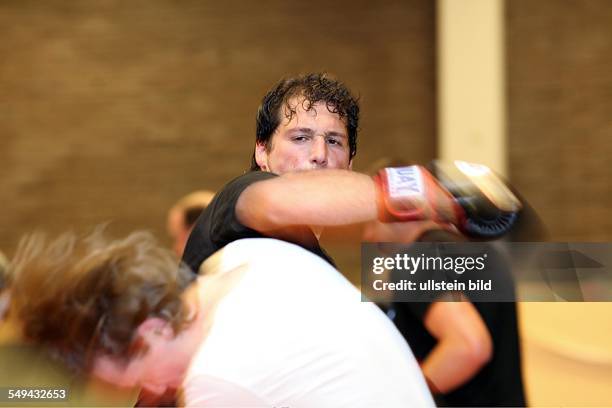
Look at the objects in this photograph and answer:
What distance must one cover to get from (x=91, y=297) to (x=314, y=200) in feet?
1.12

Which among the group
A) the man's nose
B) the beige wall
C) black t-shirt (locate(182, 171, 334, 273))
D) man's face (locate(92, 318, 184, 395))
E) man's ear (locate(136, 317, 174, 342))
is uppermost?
the beige wall

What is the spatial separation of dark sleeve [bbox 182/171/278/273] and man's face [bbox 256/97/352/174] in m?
0.21

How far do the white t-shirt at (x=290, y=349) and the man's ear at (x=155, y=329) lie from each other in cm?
7

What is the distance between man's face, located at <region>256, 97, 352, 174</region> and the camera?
150 cm

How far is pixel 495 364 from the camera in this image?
1860mm

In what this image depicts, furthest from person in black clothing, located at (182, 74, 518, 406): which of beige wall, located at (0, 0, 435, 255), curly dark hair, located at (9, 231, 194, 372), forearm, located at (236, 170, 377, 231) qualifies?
beige wall, located at (0, 0, 435, 255)

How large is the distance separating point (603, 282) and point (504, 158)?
7.94ft

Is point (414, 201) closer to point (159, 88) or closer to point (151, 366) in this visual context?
point (151, 366)

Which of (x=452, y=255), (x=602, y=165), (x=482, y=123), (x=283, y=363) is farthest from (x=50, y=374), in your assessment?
(x=602, y=165)

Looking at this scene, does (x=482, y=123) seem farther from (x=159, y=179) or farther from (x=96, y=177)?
(x=96, y=177)

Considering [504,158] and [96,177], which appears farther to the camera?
[96,177]

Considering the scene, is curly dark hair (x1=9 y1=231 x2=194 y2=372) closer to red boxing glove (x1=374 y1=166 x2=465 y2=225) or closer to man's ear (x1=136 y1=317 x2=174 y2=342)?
man's ear (x1=136 y1=317 x2=174 y2=342)

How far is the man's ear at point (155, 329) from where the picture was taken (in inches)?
44.4

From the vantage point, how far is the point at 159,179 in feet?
14.5
